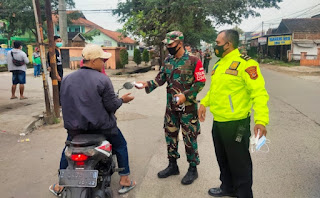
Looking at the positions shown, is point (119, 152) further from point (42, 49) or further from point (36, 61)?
point (36, 61)

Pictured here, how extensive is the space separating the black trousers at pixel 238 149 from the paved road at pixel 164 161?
0.53 metres

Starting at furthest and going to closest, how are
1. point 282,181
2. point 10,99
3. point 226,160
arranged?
point 10,99 < point 282,181 < point 226,160

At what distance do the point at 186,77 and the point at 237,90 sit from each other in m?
0.81

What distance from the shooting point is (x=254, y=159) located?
13.3ft

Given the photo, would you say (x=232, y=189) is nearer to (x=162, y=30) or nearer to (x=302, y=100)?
(x=302, y=100)

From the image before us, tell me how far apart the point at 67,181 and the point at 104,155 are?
378 mm

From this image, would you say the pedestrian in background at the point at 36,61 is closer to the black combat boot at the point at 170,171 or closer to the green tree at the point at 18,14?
the black combat boot at the point at 170,171

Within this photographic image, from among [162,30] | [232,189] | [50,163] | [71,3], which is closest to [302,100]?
[232,189]

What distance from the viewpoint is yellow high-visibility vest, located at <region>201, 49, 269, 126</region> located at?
2.35 metres

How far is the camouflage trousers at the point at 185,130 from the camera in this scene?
3.23m

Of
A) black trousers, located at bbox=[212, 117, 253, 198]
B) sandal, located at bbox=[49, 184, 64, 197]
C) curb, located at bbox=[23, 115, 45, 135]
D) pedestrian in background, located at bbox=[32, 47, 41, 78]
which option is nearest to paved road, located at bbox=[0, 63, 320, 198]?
sandal, located at bbox=[49, 184, 64, 197]

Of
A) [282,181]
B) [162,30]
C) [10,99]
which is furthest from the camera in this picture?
[162,30]

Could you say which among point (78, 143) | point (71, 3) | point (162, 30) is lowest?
point (78, 143)

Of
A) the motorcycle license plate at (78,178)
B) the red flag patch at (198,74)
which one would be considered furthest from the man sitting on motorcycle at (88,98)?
the red flag patch at (198,74)
